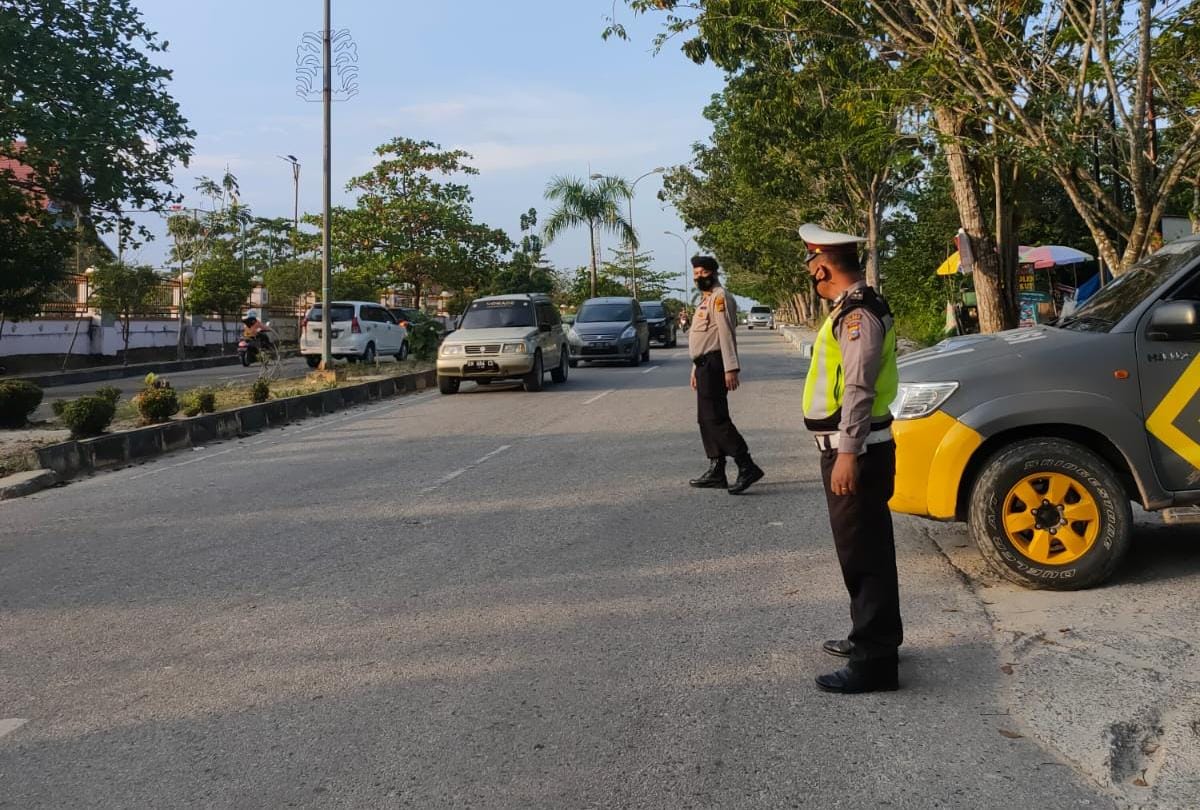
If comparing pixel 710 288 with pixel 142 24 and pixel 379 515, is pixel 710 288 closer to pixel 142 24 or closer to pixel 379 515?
pixel 379 515

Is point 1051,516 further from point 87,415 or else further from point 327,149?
point 327,149

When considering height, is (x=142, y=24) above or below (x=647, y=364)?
above

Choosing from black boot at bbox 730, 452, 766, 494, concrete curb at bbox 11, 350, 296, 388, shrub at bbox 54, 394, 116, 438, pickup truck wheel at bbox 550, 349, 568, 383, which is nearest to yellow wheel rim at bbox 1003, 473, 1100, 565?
black boot at bbox 730, 452, 766, 494

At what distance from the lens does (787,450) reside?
10727 mm

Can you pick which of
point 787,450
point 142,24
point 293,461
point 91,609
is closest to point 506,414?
point 293,461

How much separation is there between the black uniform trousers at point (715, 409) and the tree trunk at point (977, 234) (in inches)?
379

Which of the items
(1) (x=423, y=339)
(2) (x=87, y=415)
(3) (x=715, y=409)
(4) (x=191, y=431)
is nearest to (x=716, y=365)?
(3) (x=715, y=409)

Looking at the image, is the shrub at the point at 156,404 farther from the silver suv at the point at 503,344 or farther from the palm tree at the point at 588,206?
the palm tree at the point at 588,206

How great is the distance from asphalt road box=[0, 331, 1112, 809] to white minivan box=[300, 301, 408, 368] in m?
16.6

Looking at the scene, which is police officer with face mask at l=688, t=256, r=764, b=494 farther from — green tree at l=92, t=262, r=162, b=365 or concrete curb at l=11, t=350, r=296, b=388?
green tree at l=92, t=262, r=162, b=365

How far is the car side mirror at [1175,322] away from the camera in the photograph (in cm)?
517

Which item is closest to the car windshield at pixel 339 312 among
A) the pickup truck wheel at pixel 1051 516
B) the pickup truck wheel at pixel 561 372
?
the pickup truck wheel at pixel 561 372

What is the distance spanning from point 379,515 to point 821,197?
30794 mm

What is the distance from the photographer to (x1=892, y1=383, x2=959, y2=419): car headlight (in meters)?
5.66
